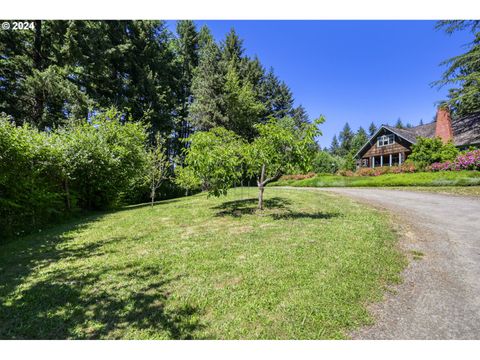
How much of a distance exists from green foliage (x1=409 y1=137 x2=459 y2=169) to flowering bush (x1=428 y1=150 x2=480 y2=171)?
1.62 m

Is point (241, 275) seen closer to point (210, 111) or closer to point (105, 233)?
point (105, 233)

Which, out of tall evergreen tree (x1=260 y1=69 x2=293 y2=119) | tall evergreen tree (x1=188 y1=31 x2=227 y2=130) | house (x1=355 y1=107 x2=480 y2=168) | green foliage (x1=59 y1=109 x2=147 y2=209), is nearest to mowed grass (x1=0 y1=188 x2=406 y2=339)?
green foliage (x1=59 y1=109 x2=147 y2=209)

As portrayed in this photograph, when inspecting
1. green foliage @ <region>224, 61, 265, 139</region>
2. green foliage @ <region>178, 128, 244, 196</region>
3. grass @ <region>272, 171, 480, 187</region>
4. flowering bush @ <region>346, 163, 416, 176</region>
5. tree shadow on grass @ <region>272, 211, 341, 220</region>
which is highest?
green foliage @ <region>224, 61, 265, 139</region>

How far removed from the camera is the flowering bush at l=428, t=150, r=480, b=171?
→ 1595 cm

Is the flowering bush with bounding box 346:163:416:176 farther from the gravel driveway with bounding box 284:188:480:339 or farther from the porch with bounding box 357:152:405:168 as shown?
the gravel driveway with bounding box 284:188:480:339

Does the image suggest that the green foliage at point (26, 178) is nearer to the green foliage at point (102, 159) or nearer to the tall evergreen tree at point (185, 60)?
the green foliage at point (102, 159)

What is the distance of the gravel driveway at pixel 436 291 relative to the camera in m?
2.71

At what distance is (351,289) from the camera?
3.54 meters

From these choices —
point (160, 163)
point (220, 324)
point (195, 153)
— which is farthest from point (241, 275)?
point (160, 163)

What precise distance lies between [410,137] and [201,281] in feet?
111

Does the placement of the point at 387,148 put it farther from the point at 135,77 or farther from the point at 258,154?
the point at 135,77

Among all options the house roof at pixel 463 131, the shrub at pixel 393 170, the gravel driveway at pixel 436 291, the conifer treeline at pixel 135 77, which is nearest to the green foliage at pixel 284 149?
A: the gravel driveway at pixel 436 291

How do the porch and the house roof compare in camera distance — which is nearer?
the house roof

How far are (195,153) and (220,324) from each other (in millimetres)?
6311
